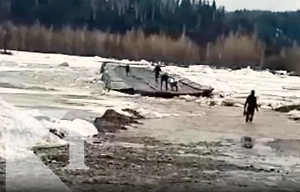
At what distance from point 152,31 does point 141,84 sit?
26 centimetres

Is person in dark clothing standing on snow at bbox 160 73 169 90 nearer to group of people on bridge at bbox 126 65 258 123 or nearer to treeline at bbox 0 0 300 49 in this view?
group of people on bridge at bbox 126 65 258 123

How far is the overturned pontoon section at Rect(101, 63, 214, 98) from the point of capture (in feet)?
8.18

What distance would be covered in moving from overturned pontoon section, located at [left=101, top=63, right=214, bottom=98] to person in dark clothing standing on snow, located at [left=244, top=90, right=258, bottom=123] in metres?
0.19

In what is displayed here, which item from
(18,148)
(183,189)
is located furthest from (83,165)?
(183,189)

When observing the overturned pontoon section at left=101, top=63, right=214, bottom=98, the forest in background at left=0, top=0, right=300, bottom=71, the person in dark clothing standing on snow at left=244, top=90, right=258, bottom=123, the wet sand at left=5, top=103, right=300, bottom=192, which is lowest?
the wet sand at left=5, top=103, right=300, bottom=192

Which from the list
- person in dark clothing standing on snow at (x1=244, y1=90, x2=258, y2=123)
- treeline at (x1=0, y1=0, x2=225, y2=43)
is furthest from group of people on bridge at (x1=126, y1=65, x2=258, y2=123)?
treeline at (x1=0, y1=0, x2=225, y2=43)

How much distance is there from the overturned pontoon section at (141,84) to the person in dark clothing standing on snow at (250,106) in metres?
0.19

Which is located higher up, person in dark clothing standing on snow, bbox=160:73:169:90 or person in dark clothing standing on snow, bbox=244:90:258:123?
person in dark clothing standing on snow, bbox=160:73:169:90

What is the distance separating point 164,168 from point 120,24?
2.32ft

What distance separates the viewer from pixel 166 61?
2.56m

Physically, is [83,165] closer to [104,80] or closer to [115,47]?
[104,80]

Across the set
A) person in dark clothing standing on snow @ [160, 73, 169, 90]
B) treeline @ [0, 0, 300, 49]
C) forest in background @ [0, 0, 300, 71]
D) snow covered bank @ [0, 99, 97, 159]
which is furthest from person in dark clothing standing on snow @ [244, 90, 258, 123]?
snow covered bank @ [0, 99, 97, 159]

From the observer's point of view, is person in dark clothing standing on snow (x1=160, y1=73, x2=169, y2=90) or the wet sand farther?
person in dark clothing standing on snow (x1=160, y1=73, x2=169, y2=90)

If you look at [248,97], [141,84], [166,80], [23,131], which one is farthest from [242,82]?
[23,131]
